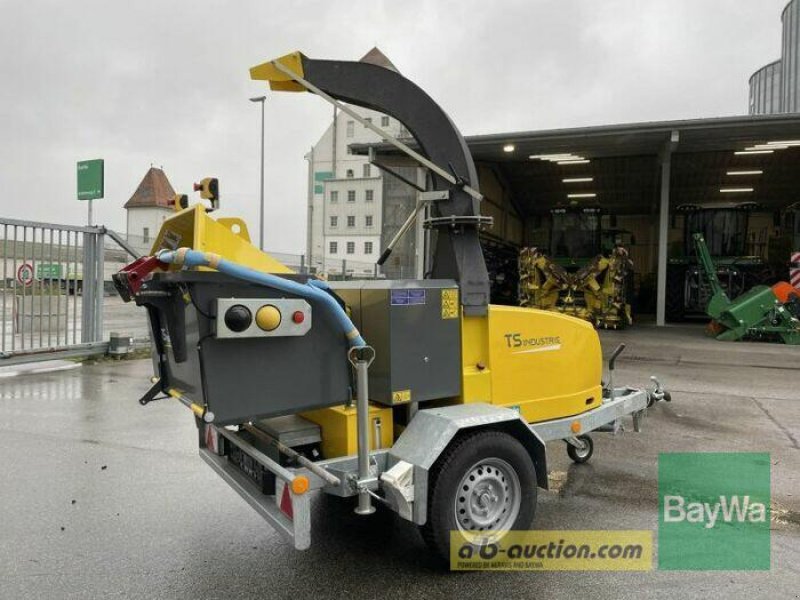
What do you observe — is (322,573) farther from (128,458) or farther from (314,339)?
(128,458)

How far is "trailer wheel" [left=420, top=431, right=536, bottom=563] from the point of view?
3.03 metres

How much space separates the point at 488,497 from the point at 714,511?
1.82m

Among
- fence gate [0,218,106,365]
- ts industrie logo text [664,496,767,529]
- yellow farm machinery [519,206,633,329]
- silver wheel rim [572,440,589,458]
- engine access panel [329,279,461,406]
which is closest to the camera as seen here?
engine access panel [329,279,461,406]

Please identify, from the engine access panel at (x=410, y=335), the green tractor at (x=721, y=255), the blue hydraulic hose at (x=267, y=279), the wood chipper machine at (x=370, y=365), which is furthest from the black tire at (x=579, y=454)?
the green tractor at (x=721, y=255)

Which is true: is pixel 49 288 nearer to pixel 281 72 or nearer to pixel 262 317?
pixel 281 72

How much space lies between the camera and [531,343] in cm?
378

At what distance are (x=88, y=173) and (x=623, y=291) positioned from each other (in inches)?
522

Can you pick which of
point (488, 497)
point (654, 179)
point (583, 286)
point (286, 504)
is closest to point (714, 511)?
point (488, 497)

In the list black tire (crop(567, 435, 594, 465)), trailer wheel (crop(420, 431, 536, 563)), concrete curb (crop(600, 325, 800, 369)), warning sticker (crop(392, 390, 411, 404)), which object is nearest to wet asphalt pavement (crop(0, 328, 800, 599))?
black tire (crop(567, 435, 594, 465))

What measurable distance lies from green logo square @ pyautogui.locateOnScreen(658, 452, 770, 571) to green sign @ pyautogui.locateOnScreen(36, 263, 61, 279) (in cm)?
907

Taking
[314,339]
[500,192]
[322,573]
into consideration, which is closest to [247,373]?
[314,339]

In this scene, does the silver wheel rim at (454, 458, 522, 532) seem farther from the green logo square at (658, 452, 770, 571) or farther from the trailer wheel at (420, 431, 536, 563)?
the green logo square at (658, 452, 770, 571)

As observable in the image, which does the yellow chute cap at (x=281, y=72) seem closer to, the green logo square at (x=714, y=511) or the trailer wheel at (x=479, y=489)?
the trailer wheel at (x=479, y=489)

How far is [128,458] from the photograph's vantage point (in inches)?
196
